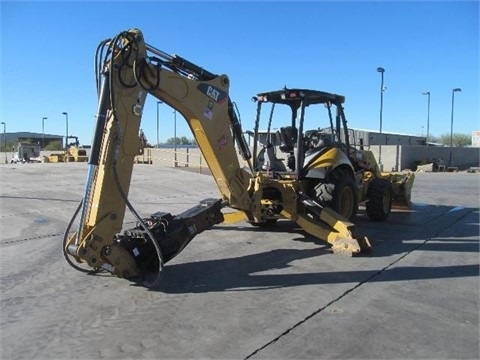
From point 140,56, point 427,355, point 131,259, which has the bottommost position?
point 427,355

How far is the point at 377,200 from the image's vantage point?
1093 centimetres

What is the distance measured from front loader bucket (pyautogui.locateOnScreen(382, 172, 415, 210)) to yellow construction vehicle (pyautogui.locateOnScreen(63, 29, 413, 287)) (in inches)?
144

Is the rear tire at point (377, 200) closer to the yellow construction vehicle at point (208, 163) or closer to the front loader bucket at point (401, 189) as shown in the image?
the yellow construction vehicle at point (208, 163)

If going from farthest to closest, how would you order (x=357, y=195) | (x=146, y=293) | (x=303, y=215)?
(x=357, y=195), (x=303, y=215), (x=146, y=293)

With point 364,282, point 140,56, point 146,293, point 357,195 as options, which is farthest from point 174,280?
point 357,195

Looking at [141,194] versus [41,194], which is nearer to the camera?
[41,194]

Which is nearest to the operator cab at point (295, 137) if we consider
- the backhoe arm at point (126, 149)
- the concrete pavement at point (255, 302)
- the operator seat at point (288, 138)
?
the operator seat at point (288, 138)

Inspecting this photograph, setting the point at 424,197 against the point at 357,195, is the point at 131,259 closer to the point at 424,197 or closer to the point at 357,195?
the point at 357,195

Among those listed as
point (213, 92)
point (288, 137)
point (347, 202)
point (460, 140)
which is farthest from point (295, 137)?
point (460, 140)

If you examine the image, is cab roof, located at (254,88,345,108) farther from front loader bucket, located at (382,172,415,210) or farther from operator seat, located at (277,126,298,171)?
front loader bucket, located at (382,172,415,210)

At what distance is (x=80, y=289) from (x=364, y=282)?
3.52 metres

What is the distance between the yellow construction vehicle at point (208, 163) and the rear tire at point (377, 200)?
1.25 m

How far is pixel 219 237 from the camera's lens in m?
8.99

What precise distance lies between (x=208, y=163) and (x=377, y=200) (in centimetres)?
513
